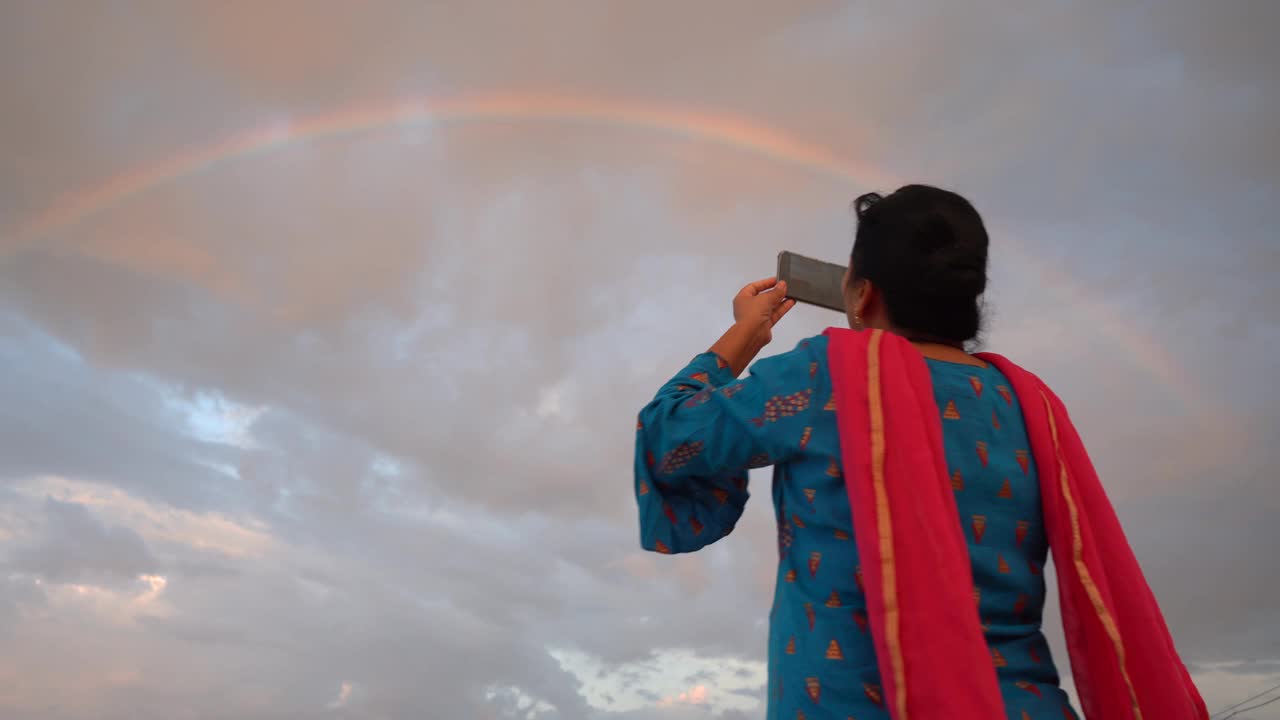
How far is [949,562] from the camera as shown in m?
1.73

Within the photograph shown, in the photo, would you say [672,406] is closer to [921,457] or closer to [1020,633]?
[921,457]

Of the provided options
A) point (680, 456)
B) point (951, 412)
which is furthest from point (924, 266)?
point (680, 456)

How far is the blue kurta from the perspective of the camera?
183 cm

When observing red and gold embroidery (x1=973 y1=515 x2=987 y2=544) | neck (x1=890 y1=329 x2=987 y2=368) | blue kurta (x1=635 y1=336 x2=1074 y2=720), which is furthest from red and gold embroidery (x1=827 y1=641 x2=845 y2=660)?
neck (x1=890 y1=329 x2=987 y2=368)

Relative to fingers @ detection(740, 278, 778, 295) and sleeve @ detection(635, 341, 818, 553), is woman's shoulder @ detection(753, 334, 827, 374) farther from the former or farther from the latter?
fingers @ detection(740, 278, 778, 295)

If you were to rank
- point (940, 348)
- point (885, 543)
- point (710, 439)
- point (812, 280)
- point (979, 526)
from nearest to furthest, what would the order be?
point (885, 543), point (979, 526), point (710, 439), point (940, 348), point (812, 280)

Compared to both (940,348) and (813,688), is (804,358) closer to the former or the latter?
(940,348)

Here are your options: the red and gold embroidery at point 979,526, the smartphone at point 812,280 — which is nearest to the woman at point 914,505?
the red and gold embroidery at point 979,526

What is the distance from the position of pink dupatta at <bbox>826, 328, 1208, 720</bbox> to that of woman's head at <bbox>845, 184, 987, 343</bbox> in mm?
197

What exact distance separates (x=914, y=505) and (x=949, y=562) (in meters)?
0.12

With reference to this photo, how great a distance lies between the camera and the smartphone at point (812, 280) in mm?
2406

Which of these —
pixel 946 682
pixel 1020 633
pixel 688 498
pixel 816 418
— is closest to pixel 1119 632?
pixel 1020 633

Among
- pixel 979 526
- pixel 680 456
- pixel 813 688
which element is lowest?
pixel 813 688

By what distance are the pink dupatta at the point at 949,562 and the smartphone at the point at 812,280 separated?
0.41 meters
